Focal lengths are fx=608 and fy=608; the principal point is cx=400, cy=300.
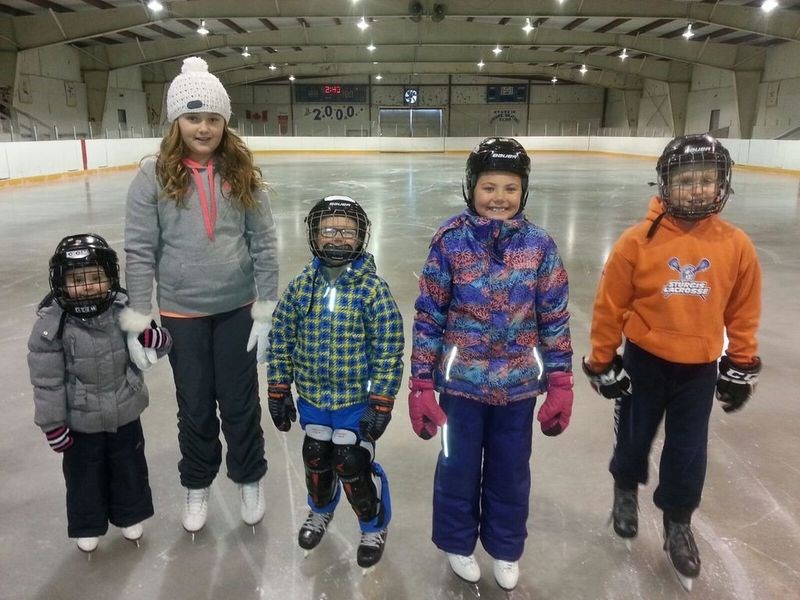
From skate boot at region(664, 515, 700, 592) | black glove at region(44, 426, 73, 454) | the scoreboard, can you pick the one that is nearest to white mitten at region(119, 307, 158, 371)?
black glove at region(44, 426, 73, 454)

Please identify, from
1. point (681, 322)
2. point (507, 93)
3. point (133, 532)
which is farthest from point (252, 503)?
→ point (507, 93)

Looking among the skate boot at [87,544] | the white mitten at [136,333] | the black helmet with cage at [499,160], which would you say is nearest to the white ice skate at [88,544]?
the skate boot at [87,544]

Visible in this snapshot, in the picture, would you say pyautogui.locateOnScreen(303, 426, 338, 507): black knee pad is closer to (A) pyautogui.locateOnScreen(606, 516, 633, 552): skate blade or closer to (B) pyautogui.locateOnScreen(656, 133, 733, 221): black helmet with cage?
(A) pyautogui.locateOnScreen(606, 516, 633, 552): skate blade

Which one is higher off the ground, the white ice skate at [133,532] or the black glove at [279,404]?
the black glove at [279,404]

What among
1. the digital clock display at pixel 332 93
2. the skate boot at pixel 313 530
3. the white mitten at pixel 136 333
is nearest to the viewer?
the white mitten at pixel 136 333

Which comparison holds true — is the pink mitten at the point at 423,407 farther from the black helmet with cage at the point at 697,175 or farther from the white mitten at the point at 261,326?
the black helmet with cage at the point at 697,175

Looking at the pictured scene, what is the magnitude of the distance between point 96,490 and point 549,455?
71.7 inches

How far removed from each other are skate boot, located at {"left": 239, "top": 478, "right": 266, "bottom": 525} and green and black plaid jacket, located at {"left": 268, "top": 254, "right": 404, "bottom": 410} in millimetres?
621

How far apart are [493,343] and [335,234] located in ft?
1.86

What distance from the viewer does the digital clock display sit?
32938mm

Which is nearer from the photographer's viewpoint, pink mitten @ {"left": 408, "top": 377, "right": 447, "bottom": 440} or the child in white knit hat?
pink mitten @ {"left": 408, "top": 377, "right": 447, "bottom": 440}

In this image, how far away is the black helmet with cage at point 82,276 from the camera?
1.81m

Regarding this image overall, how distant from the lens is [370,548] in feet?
6.59

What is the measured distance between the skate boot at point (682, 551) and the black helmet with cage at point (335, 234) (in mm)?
1398
